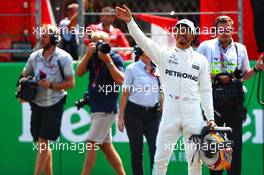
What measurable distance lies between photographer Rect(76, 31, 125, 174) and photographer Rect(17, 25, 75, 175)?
10.1 inches

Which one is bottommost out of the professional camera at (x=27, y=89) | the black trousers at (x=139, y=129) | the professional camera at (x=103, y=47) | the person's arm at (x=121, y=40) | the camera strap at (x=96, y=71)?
the black trousers at (x=139, y=129)

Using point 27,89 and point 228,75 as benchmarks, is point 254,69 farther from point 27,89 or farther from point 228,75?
point 27,89

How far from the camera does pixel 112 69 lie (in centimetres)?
1073

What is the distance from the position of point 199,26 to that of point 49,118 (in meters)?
2.36

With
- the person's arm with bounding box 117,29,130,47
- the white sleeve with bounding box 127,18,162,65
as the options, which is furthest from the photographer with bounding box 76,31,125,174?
the white sleeve with bounding box 127,18,162,65

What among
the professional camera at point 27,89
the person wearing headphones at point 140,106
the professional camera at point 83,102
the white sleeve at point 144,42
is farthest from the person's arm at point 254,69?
the professional camera at point 27,89

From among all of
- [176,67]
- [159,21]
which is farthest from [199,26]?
[176,67]

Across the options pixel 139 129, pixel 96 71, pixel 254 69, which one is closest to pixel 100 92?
pixel 96 71

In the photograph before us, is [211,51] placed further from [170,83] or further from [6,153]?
[6,153]

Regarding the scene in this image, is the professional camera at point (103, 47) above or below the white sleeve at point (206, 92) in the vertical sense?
above

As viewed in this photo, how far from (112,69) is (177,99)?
190cm

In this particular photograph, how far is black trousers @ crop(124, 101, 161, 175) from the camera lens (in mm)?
10555

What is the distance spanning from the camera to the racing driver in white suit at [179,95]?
29.5 ft

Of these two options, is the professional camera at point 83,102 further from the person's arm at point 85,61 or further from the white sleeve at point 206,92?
the white sleeve at point 206,92
